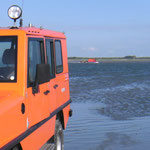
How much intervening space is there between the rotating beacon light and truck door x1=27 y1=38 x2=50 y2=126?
1.44 ft

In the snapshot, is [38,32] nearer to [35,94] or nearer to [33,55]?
[33,55]

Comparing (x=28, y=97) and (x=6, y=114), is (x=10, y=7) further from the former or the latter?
(x=6, y=114)

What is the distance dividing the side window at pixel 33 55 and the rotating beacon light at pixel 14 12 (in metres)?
0.45

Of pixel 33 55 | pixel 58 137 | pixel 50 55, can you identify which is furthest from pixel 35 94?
pixel 58 137

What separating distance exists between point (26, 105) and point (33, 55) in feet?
2.83

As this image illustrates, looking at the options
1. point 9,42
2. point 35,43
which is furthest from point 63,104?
point 9,42

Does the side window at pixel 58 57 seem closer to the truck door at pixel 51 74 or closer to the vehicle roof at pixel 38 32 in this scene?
the vehicle roof at pixel 38 32

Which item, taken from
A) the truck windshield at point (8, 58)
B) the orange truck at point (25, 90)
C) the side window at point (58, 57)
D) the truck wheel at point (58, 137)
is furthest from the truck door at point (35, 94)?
the side window at point (58, 57)

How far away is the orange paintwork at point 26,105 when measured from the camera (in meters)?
4.17

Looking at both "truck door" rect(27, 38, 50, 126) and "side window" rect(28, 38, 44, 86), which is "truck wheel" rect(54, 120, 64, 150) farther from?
"side window" rect(28, 38, 44, 86)

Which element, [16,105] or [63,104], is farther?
[63,104]

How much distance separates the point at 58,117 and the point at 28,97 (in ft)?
6.97

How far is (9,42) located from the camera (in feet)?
16.5

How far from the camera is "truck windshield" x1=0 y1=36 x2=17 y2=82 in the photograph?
4.79 meters
